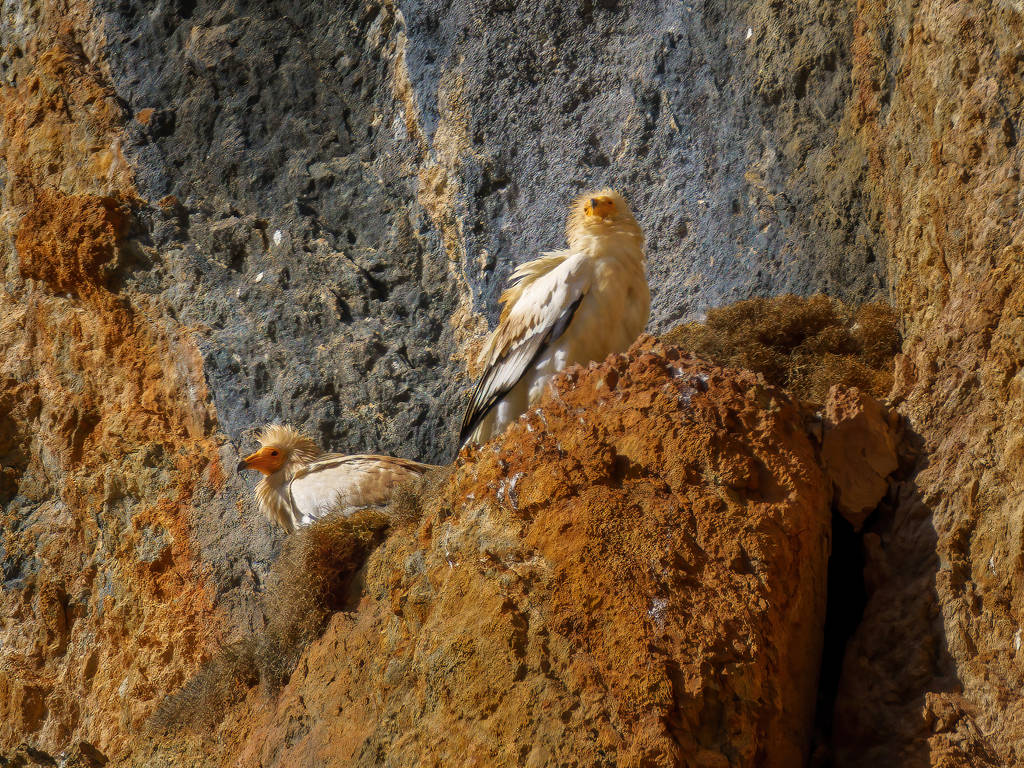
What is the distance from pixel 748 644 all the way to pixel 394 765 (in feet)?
5.94

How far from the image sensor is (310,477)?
8.94 m

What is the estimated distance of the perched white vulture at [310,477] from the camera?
8.42 m

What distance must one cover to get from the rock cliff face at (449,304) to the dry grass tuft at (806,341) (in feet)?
1.08

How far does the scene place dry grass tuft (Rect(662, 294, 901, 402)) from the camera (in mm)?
7535

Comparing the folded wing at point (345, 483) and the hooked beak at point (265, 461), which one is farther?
the hooked beak at point (265, 461)

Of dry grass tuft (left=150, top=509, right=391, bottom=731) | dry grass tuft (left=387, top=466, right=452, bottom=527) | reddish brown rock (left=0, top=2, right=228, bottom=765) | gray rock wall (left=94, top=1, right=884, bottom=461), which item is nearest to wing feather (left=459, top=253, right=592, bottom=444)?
dry grass tuft (left=387, top=466, right=452, bottom=527)

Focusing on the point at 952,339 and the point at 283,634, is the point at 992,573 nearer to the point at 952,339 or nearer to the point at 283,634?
the point at 952,339

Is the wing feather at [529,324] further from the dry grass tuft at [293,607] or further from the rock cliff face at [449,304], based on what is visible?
the rock cliff face at [449,304]

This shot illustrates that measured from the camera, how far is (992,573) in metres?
4.88

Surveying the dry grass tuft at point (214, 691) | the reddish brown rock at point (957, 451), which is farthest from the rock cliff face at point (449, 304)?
the dry grass tuft at point (214, 691)

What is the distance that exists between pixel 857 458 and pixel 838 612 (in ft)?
2.44

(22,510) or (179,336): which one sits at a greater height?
(179,336)

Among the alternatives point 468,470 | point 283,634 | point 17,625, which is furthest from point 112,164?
point 468,470

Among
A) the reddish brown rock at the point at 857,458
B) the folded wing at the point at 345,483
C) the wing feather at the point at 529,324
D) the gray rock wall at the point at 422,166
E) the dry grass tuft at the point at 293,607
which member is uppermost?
the gray rock wall at the point at 422,166
